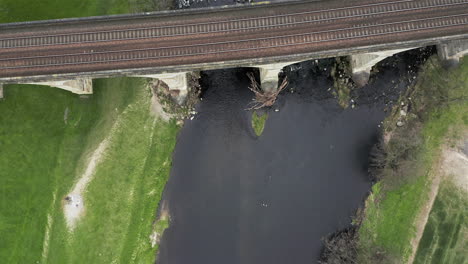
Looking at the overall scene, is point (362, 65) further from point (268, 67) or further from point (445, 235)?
point (445, 235)

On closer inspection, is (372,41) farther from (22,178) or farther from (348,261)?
(22,178)

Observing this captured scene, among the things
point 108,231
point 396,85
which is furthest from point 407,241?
point 108,231

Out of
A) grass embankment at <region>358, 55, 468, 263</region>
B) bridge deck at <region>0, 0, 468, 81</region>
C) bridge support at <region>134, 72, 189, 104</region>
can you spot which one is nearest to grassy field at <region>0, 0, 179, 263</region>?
bridge support at <region>134, 72, 189, 104</region>

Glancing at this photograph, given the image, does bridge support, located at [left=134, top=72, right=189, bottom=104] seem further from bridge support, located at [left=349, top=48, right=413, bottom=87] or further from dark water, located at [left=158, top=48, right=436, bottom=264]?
bridge support, located at [left=349, top=48, right=413, bottom=87]

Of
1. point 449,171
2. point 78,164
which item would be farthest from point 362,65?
point 78,164

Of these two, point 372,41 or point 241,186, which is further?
point 241,186

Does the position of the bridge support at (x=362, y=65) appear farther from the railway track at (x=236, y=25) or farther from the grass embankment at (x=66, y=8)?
the grass embankment at (x=66, y=8)
